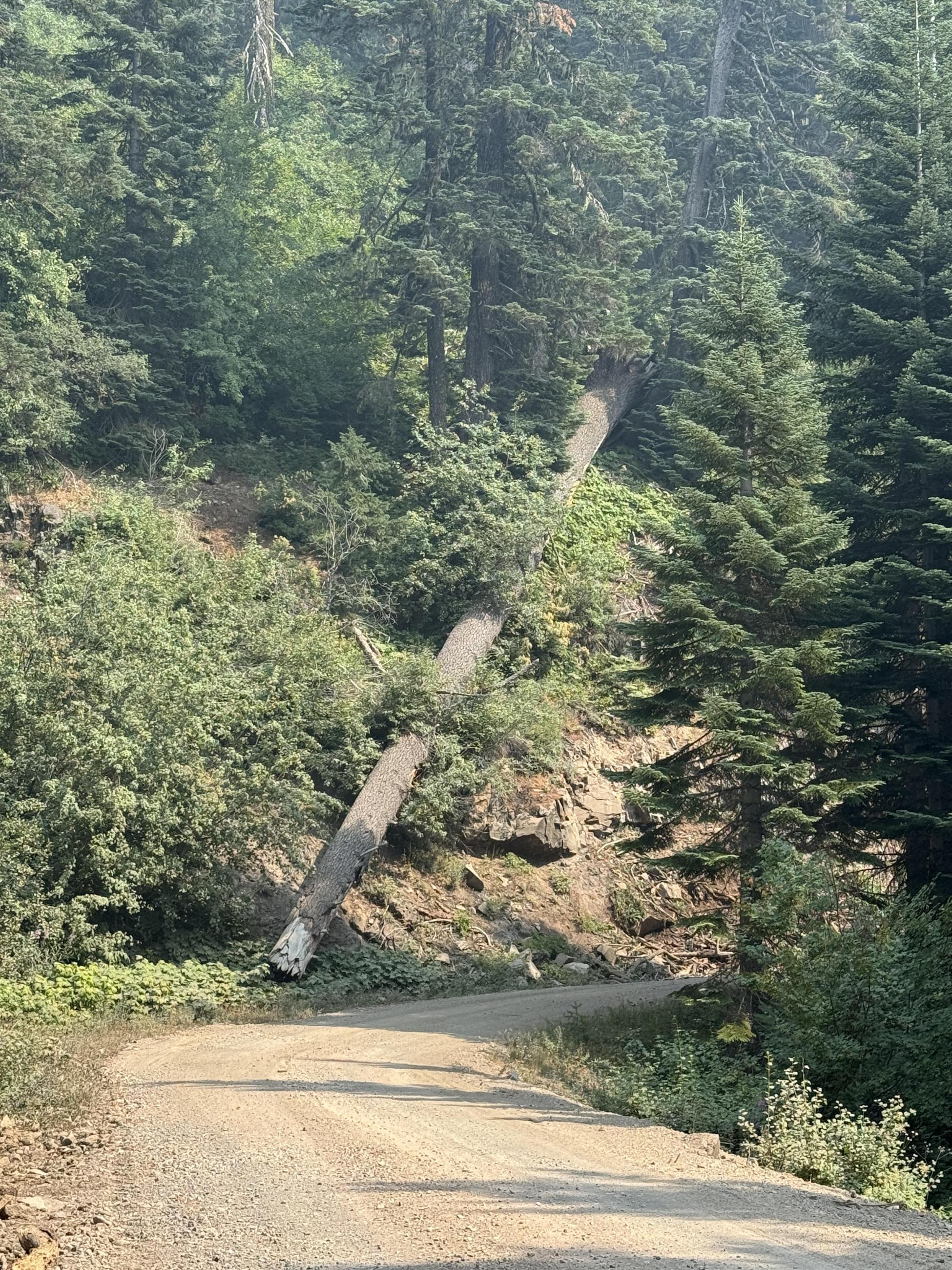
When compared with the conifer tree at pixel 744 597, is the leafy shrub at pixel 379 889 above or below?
below

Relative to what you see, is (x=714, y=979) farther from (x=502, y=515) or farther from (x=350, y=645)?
(x=502, y=515)

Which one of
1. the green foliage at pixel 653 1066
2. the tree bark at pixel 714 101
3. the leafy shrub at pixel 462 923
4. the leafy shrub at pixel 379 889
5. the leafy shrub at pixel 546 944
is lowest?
the leafy shrub at pixel 546 944

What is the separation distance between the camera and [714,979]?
15758 mm

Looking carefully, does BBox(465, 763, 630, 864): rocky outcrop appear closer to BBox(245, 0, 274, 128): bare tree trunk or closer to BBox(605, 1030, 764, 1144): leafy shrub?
BBox(605, 1030, 764, 1144): leafy shrub

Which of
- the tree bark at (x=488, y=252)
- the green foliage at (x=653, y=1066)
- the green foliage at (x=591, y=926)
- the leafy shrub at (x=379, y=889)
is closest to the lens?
the green foliage at (x=653, y=1066)

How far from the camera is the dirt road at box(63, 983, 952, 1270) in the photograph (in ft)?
21.9

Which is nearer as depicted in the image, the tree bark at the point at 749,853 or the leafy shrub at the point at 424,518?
the tree bark at the point at 749,853

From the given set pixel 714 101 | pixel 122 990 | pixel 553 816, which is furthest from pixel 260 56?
pixel 122 990

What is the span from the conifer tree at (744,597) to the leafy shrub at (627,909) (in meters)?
8.31

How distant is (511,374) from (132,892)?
20.6 meters

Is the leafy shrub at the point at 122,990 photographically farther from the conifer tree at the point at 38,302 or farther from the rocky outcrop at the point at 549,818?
the conifer tree at the point at 38,302

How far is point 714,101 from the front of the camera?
42.4m

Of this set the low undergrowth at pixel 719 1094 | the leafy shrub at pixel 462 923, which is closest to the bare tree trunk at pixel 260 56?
the leafy shrub at pixel 462 923

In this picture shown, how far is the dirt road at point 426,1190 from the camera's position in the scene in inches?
262
